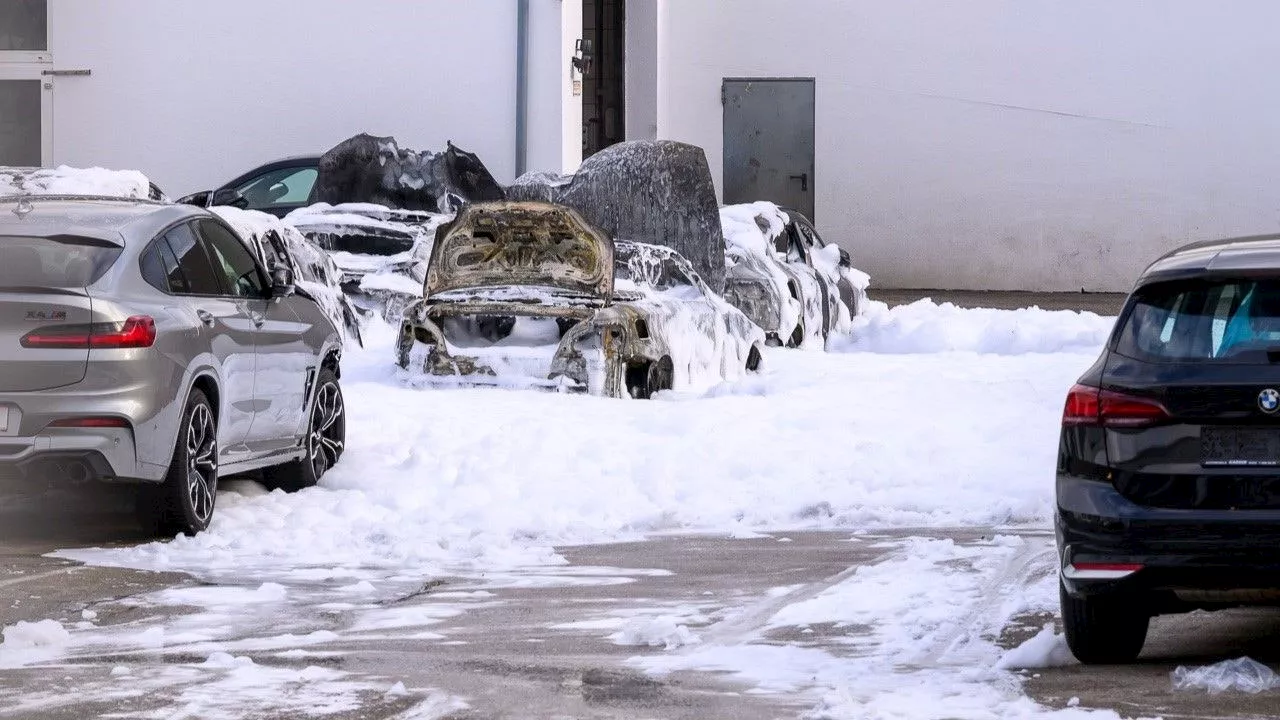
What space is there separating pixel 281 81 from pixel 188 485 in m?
15.4

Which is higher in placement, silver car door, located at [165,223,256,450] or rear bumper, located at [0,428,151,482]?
silver car door, located at [165,223,256,450]

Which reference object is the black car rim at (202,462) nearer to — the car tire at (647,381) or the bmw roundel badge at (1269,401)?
the bmw roundel badge at (1269,401)

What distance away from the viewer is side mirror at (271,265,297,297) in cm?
1052

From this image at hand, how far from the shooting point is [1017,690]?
6094 millimetres

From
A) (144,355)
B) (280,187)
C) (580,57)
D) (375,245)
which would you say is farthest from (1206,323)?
(580,57)

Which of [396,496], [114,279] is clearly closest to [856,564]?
[396,496]

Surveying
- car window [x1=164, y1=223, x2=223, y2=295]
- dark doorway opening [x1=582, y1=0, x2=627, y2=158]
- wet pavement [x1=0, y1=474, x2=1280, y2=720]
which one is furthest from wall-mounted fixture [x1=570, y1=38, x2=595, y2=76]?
wet pavement [x1=0, y1=474, x2=1280, y2=720]

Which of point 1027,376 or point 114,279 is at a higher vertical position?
point 114,279

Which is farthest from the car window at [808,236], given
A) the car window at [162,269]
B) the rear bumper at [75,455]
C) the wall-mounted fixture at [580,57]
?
the rear bumper at [75,455]

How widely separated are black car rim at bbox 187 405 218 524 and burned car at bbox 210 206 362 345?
5680mm

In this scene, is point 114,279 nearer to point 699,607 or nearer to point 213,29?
point 699,607

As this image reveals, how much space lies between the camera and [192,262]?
32.7ft

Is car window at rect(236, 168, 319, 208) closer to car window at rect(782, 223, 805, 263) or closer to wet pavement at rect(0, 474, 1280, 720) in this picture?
car window at rect(782, 223, 805, 263)

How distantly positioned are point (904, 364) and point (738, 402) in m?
4.79
